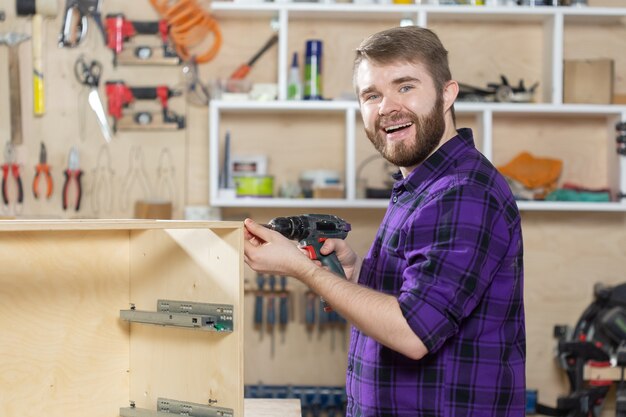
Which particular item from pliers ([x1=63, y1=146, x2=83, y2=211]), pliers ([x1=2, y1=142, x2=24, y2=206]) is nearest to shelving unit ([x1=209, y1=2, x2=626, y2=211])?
pliers ([x1=63, y1=146, x2=83, y2=211])

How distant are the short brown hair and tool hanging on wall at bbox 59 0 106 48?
6.86 ft

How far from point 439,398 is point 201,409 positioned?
0.51 m

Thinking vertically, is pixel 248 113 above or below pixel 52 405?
above

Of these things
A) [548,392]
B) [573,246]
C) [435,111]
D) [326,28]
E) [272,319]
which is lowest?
[548,392]

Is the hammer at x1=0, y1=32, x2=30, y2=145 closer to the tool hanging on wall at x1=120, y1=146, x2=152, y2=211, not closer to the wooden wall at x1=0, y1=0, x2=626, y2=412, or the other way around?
the wooden wall at x1=0, y1=0, x2=626, y2=412

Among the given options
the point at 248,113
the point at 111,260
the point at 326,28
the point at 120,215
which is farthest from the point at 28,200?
the point at 111,260

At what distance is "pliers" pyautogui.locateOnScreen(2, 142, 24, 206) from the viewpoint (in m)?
3.59

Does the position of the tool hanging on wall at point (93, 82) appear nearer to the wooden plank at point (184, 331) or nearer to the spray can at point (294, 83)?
the spray can at point (294, 83)

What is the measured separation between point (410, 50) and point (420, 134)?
0.19 m

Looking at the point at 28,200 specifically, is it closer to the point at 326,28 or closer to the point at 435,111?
the point at 326,28

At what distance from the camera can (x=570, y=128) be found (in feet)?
12.2

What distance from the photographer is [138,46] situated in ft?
11.9

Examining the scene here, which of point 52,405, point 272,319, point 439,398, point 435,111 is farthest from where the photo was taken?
point 272,319

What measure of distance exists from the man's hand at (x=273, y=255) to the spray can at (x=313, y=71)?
1.83 metres
